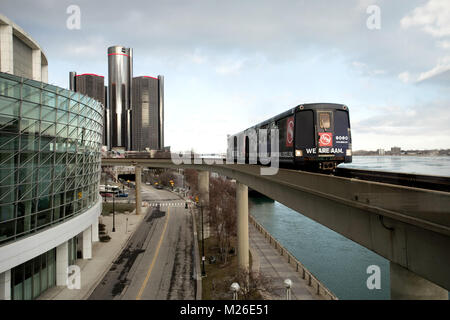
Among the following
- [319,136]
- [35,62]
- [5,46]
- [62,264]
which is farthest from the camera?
[35,62]

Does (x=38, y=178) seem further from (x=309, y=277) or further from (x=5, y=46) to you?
(x=309, y=277)

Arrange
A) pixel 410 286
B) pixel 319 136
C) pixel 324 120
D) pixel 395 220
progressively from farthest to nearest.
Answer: pixel 324 120 < pixel 319 136 < pixel 410 286 < pixel 395 220

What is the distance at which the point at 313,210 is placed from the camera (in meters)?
10.7

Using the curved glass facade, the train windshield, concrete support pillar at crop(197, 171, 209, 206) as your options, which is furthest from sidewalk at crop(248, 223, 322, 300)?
the curved glass facade

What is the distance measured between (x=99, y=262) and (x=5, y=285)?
11.3 m

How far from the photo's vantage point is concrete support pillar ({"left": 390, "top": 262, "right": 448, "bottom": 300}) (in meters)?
6.86

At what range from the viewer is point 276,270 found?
27.8 m

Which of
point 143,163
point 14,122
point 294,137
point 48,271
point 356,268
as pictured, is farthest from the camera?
point 143,163

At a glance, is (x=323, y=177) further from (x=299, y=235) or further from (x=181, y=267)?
(x=299, y=235)

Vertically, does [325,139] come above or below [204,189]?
above

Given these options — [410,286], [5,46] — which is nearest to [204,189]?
[5,46]
